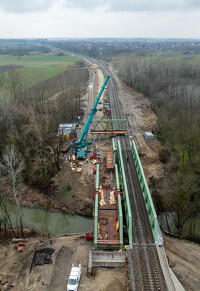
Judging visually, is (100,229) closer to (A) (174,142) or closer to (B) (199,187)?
(B) (199,187)

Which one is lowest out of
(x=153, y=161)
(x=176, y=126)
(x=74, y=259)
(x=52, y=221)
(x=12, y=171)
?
(x=52, y=221)

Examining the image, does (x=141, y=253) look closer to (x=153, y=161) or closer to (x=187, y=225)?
(x=187, y=225)

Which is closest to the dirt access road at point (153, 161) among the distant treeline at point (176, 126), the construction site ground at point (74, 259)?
the construction site ground at point (74, 259)

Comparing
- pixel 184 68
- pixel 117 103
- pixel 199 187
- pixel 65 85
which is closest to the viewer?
pixel 199 187

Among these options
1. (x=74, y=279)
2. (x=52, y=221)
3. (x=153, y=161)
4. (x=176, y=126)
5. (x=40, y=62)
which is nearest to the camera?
(x=74, y=279)

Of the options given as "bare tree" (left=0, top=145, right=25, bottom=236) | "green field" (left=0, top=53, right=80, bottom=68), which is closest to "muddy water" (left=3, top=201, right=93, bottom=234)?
"bare tree" (left=0, top=145, right=25, bottom=236)

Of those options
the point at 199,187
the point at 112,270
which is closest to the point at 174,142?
the point at 199,187

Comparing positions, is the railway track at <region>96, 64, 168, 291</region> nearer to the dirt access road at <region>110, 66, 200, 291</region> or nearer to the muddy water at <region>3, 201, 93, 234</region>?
the dirt access road at <region>110, 66, 200, 291</region>

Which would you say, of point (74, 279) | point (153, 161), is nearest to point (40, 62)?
point (153, 161)
